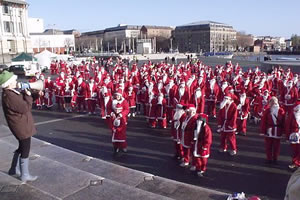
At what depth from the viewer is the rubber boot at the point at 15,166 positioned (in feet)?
16.8

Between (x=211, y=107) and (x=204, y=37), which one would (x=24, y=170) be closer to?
(x=211, y=107)

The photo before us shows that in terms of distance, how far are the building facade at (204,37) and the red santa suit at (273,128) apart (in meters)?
118

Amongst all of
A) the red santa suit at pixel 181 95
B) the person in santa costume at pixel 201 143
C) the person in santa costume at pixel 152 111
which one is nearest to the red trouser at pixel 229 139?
the person in santa costume at pixel 201 143

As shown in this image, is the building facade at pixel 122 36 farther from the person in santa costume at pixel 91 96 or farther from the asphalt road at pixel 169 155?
the asphalt road at pixel 169 155

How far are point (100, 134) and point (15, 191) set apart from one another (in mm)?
5330

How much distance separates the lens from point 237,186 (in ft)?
18.6

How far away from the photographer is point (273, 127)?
22.1 feet

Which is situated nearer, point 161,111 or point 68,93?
point 161,111

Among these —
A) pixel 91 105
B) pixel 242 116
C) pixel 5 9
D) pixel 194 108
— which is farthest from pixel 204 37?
pixel 194 108

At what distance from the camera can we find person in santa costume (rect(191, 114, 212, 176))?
602 centimetres

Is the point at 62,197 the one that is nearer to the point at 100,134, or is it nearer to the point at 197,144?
the point at 197,144

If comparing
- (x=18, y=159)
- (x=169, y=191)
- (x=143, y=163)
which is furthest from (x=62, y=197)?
(x=143, y=163)

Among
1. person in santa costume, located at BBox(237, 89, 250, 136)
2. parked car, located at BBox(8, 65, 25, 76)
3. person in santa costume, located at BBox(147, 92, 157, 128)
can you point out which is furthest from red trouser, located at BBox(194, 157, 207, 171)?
parked car, located at BBox(8, 65, 25, 76)

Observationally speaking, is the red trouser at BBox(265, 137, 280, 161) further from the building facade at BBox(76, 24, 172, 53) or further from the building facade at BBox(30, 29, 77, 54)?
the building facade at BBox(76, 24, 172, 53)
